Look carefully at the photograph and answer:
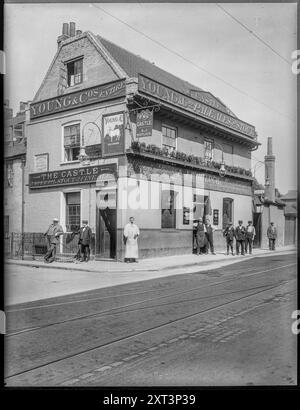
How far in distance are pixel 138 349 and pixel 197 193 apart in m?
15.1

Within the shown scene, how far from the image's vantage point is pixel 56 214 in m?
9.49

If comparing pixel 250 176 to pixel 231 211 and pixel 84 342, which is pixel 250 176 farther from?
pixel 84 342

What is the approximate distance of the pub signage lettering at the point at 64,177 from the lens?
9156mm

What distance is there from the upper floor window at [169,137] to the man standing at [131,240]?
5156 mm

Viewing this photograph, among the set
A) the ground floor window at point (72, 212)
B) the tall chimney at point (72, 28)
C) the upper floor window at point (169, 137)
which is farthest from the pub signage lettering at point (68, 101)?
the upper floor window at point (169, 137)

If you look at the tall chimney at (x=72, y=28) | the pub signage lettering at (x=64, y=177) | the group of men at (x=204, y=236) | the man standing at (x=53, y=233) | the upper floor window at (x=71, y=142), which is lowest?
Result: the group of men at (x=204, y=236)

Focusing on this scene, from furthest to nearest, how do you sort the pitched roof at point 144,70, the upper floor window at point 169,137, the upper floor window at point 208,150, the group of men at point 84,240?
1. the upper floor window at point 208,150
2. the upper floor window at point 169,137
3. the pitched roof at point 144,70
4. the group of men at point 84,240

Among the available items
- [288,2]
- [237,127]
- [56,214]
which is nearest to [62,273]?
[56,214]

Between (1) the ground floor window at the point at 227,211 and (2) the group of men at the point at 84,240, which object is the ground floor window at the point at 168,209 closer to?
(2) the group of men at the point at 84,240

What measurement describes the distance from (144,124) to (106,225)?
13.6 ft

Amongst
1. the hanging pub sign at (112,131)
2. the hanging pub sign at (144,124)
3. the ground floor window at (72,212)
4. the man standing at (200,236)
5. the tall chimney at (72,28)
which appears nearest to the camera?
the tall chimney at (72,28)

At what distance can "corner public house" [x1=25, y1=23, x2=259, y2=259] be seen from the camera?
841 centimetres

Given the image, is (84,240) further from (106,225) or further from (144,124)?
(144,124)

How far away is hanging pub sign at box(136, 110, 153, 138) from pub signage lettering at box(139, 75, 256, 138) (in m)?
0.99
